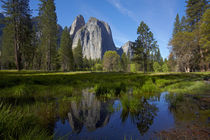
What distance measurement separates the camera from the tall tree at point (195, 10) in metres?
31.8

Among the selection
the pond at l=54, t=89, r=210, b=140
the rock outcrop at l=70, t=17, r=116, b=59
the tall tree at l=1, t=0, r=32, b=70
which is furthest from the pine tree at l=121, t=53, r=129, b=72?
the pond at l=54, t=89, r=210, b=140

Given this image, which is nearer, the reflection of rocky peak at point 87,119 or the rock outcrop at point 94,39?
the reflection of rocky peak at point 87,119

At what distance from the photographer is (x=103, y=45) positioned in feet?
571

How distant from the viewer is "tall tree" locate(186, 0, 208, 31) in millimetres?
31772

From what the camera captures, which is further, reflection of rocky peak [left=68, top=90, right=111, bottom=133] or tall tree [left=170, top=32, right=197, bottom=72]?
tall tree [left=170, top=32, right=197, bottom=72]

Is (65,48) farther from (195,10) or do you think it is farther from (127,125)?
(127,125)

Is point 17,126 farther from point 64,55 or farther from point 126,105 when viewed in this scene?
point 64,55

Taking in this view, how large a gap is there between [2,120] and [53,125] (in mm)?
1074

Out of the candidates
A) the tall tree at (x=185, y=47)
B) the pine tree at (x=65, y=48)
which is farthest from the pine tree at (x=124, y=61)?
the tall tree at (x=185, y=47)

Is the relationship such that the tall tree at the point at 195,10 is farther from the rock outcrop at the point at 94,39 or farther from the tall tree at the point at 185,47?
the rock outcrop at the point at 94,39

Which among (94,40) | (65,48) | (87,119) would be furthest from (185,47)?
(94,40)

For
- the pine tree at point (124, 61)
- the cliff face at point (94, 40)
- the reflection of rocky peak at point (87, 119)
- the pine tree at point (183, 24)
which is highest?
the cliff face at point (94, 40)

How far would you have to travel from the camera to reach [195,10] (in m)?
32.5

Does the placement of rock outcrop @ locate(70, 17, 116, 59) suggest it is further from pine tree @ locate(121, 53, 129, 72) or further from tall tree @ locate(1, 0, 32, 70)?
tall tree @ locate(1, 0, 32, 70)
